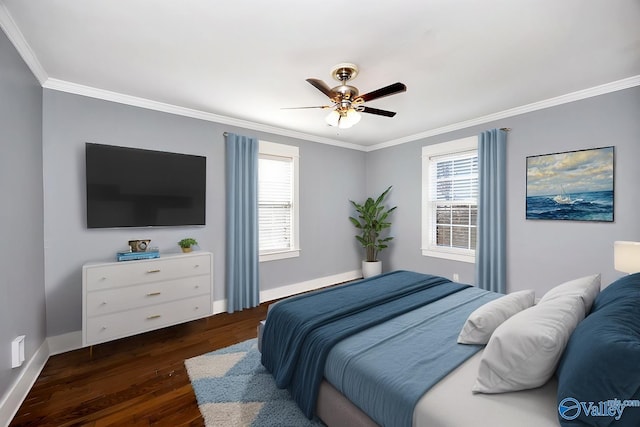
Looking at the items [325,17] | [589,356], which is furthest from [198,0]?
[589,356]

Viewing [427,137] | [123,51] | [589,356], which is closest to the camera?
[589,356]

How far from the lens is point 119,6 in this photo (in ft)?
5.54

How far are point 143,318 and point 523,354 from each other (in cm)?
303

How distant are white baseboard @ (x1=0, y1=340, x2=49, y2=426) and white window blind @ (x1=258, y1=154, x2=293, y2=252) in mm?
2392

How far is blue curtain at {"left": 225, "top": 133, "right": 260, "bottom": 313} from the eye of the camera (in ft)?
11.8

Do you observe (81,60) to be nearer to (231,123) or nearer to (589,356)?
(231,123)

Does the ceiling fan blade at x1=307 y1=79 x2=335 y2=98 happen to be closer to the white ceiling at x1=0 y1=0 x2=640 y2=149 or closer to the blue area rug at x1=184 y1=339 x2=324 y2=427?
the white ceiling at x1=0 y1=0 x2=640 y2=149

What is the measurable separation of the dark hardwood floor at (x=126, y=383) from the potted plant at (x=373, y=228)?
249 centimetres

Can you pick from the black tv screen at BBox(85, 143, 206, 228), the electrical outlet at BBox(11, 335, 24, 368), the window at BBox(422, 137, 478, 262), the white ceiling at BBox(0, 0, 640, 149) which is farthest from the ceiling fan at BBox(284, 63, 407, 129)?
the electrical outlet at BBox(11, 335, 24, 368)

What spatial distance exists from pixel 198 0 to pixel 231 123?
2.09 meters

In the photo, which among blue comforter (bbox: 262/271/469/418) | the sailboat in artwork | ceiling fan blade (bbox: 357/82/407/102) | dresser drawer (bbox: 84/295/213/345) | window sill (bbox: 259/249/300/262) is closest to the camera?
blue comforter (bbox: 262/271/469/418)

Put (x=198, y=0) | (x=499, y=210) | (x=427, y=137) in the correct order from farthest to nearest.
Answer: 1. (x=427, y=137)
2. (x=499, y=210)
3. (x=198, y=0)

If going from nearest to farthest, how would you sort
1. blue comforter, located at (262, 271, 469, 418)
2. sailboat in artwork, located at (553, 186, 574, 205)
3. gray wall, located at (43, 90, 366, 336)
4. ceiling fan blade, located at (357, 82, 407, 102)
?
1. blue comforter, located at (262, 271, 469, 418)
2. ceiling fan blade, located at (357, 82, 407, 102)
3. gray wall, located at (43, 90, 366, 336)
4. sailboat in artwork, located at (553, 186, 574, 205)

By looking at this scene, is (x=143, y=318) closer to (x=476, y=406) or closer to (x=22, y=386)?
(x=22, y=386)
